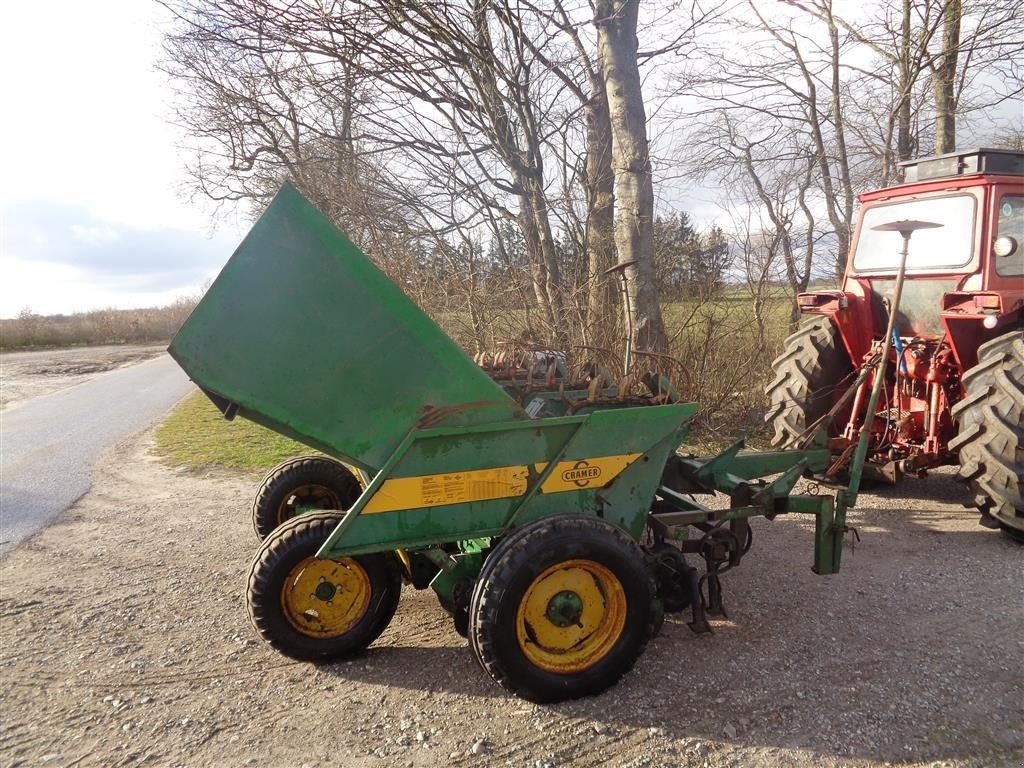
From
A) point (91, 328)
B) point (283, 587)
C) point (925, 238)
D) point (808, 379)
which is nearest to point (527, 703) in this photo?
point (283, 587)

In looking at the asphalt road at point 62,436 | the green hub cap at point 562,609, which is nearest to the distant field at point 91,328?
the asphalt road at point 62,436

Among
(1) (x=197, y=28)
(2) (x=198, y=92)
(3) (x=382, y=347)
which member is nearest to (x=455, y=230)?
(1) (x=197, y=28)

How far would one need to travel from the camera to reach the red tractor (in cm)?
448

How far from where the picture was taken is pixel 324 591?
3.16 m

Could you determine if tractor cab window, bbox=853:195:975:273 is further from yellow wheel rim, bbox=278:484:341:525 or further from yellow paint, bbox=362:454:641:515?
yellow wheel rim, bbox=278:484:341:525

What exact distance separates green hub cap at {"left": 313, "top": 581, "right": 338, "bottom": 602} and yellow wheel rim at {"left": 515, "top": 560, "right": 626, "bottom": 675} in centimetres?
92

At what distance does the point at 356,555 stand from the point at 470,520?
20.6 inches

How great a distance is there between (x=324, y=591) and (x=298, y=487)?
4.20 feet

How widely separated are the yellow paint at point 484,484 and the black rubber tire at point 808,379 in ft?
10.5

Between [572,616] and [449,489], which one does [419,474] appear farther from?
[572,616]

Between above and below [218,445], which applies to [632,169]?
above

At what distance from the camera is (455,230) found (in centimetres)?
942

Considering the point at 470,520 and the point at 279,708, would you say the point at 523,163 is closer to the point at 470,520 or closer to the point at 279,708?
the point at 470,520

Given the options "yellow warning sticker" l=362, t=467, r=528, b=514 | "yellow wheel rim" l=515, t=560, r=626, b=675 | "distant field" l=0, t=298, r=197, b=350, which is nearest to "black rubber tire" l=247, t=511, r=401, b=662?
"yellow warning sticker" l=362, t=467, r=528, b=514
